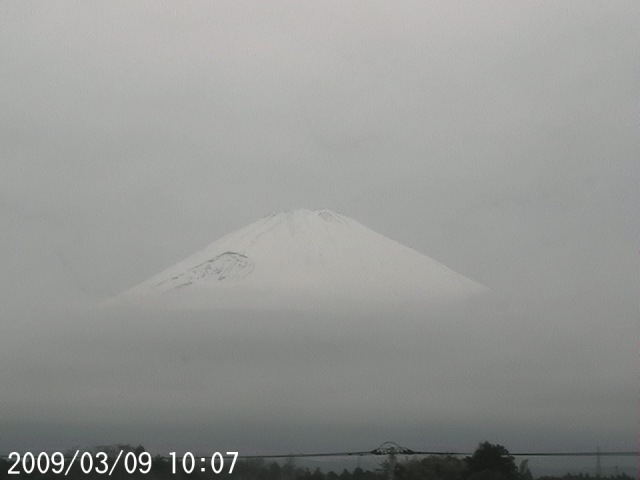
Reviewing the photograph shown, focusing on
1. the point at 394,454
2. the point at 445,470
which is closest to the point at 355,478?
the point at 394,454

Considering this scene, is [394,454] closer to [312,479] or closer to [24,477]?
[312,479]

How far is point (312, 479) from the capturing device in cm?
5338

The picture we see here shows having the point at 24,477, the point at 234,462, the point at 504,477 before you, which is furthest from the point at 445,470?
the point at 24,477

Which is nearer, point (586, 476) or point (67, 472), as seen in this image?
point (67, 472)

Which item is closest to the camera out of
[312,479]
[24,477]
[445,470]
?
[24,477]

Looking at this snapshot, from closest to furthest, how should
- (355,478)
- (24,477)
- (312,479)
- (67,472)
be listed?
(67,472) → (24,477) → (312,479) → (355,478)

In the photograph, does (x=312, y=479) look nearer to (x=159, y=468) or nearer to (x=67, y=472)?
(x=159, y=468)

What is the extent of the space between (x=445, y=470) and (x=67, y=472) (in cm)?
2302

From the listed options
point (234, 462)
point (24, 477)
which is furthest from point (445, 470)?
point (24, 477)

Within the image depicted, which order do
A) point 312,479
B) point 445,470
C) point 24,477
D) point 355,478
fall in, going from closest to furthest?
point 24,477 < point 312,479 < point 355,478 < point 445,470

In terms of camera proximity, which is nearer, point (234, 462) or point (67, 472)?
point (67, 472)

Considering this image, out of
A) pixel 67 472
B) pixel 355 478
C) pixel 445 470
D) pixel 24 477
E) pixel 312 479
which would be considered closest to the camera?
pixel 67 472

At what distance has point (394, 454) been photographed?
196ft

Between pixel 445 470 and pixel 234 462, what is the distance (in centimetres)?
1704
